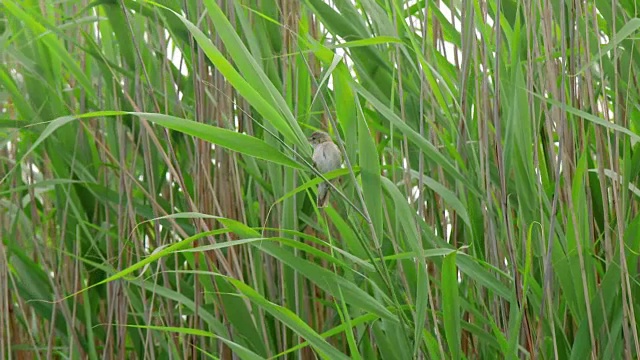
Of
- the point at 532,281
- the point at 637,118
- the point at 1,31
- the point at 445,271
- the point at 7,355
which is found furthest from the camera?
the point at 1,31

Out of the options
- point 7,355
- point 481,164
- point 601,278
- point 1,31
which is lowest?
point 7,355

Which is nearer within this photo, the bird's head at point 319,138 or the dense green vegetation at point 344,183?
the dense green vegetation at point 344,183

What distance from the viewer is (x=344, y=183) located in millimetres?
1425

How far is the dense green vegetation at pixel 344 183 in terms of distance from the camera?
1162mm

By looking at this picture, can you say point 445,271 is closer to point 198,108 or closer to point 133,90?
point 198,108

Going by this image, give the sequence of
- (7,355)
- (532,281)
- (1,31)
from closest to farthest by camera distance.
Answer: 1. (532,281)
2. (7,355)
3. (1,31)

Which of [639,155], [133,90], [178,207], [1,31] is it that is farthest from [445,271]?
[1,31]

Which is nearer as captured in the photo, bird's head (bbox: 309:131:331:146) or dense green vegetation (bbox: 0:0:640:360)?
dense green vegetation (bbox: 0:0:640:360)

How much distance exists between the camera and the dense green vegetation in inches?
45.8

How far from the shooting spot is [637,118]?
4.64 feet

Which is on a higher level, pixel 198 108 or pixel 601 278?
pixel 198 108

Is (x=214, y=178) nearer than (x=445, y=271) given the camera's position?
No

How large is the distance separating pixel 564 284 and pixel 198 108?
0.56 m

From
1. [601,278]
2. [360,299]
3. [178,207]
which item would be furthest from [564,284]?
[178,207]
